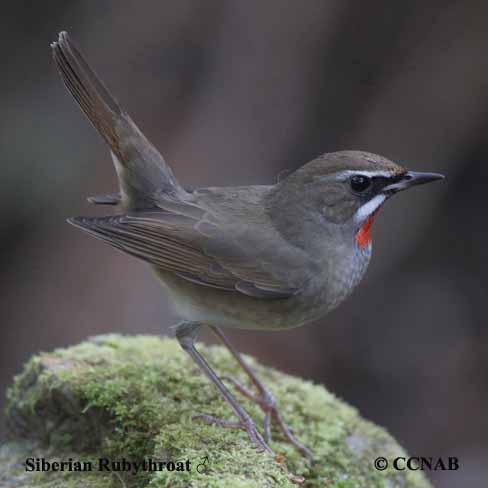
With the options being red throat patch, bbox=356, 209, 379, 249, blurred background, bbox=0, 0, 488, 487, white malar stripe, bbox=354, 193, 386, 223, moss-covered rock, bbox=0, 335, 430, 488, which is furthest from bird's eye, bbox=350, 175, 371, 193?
blurred background, bbox=0, 0, 488, 487

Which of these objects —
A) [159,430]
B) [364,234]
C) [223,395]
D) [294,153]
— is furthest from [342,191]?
[294,153]

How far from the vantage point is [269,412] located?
16.8 ft

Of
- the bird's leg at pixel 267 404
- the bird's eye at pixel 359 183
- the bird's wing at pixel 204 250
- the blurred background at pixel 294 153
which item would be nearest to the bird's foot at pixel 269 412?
the bird's leg at pixel 267 404

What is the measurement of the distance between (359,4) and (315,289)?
6.73 m

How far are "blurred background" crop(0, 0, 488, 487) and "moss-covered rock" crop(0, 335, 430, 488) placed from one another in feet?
11.2

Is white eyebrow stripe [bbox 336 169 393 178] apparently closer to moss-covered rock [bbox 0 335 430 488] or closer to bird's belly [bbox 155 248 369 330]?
bird's belly [bbox 155 248 369 330]

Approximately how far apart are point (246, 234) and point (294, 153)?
5.69 meters

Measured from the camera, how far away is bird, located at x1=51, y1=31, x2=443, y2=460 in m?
4.78

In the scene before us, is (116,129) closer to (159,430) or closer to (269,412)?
(159,430)

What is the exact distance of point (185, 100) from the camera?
34.6ft

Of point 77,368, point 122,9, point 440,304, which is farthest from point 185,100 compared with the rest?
point 77,368

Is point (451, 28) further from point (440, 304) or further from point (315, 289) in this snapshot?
point (315, 289)

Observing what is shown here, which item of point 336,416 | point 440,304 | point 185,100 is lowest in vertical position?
point 336,416

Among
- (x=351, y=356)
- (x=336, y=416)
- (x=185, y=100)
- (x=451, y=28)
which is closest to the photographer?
(x=336, y=416)
